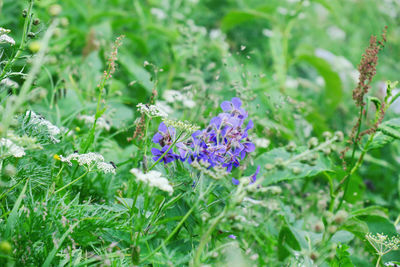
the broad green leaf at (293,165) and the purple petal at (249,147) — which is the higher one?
the purple petal at (249,147)

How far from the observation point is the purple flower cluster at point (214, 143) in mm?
1187

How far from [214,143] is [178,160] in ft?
0.41

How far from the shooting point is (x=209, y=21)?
396cm

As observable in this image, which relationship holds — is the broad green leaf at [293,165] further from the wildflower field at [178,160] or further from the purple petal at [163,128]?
the purple petal at [163,128]

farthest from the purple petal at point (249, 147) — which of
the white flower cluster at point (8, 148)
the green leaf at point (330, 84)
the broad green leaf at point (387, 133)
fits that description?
the green leaf at point (330, 84)

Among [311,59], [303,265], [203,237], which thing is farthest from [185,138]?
[311,59]

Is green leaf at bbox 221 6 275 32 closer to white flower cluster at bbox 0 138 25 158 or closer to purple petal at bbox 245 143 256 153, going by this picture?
purple petal at bbox 245 143 256 153

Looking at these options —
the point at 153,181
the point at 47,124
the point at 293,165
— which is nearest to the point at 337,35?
the point at 293,165

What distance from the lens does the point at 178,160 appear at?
122 centimetres

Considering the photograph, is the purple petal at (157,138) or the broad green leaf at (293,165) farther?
the broad green leaf at (293,165)

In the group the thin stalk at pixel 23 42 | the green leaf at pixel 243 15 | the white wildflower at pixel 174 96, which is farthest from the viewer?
the green leaf at pixel 243 15

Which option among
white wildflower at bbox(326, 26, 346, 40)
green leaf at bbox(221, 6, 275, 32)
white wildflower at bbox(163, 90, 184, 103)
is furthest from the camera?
white wildflower at bbox(326, 26, 346, 40)

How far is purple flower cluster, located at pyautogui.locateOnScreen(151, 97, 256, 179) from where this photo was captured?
119cm

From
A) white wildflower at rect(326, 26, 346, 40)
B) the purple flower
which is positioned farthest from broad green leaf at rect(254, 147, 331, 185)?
white wildflower at rect(326, 26, 346, 40)
